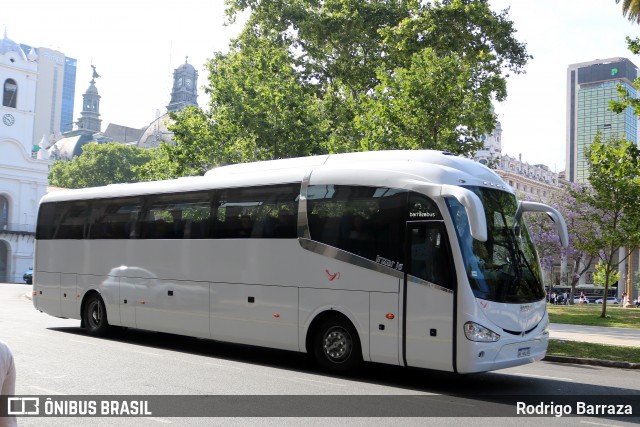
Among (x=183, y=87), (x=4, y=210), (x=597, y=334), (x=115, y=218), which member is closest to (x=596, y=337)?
(x=597, y=334)

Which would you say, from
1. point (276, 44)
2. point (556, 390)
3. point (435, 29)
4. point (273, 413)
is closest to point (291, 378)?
point (273, 413)

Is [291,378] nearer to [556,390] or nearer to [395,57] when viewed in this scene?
[556,390]

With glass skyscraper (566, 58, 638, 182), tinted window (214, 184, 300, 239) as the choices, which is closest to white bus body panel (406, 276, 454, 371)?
tinted window (214, 184, 300, 239)

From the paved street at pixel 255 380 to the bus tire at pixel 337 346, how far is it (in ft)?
0.79

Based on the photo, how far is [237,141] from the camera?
30328mm

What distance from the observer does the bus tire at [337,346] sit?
11.4 metres

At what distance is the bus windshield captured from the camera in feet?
33.6

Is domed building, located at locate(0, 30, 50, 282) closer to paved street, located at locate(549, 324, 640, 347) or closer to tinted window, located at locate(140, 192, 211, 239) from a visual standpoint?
paved street, located at locate(549, 324, 640, 347)

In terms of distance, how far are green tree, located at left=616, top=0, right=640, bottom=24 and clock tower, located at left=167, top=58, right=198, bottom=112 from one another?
158 meters

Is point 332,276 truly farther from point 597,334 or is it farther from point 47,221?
point 597,334

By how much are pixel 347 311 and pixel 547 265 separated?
194 feet

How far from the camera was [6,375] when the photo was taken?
354 centimetres

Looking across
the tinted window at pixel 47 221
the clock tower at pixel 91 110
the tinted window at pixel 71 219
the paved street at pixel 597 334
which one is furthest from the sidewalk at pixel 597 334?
the clock tower at pixel 91 110

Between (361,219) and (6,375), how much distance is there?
8.24m
